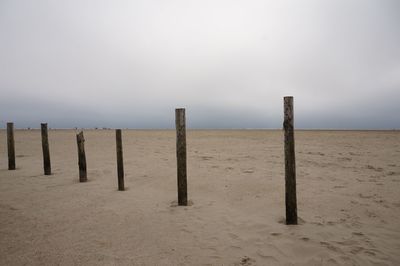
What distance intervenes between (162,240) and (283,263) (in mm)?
2110

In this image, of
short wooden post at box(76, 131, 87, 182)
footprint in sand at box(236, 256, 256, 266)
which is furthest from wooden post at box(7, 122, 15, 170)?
footprint in sand at box(236, 256, 256, 266)

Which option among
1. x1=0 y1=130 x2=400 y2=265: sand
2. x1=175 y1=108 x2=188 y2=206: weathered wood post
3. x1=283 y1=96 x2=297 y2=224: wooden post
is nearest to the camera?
x1=0 y1=130 x2=400 y2=265: sand

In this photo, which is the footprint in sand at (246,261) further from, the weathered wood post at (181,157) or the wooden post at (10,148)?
the wooden post at (10,148)

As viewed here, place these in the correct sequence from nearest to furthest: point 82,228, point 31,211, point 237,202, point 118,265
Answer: point 118,265 → point 82,228 → point 31,211 → point 237,202

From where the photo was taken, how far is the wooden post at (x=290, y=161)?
530 centimetres

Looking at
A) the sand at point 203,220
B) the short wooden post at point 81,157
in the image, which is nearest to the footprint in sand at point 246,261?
the sand at point 203,220

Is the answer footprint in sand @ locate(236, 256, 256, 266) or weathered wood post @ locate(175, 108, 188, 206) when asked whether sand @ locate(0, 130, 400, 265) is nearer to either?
footprint in sand @ locate(236, 256, 256, 266)

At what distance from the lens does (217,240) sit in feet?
15.5

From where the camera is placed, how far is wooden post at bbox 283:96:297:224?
5297 millimetres

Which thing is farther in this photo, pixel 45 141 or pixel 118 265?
pixel 45 141

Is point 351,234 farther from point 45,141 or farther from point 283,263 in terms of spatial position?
point 45,141

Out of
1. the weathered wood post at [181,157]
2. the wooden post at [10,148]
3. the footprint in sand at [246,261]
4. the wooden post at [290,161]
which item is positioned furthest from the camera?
the wooden post at [10,148]

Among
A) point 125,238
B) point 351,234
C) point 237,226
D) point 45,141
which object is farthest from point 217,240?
point 45,141

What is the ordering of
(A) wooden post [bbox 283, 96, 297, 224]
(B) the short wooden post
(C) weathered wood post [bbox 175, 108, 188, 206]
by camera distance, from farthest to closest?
(B) the short wooden post
(C) weathered wood post [bbox 175, 108, 188, 206]
(A) wooden post [bbox 283, 96, 297, 224]
